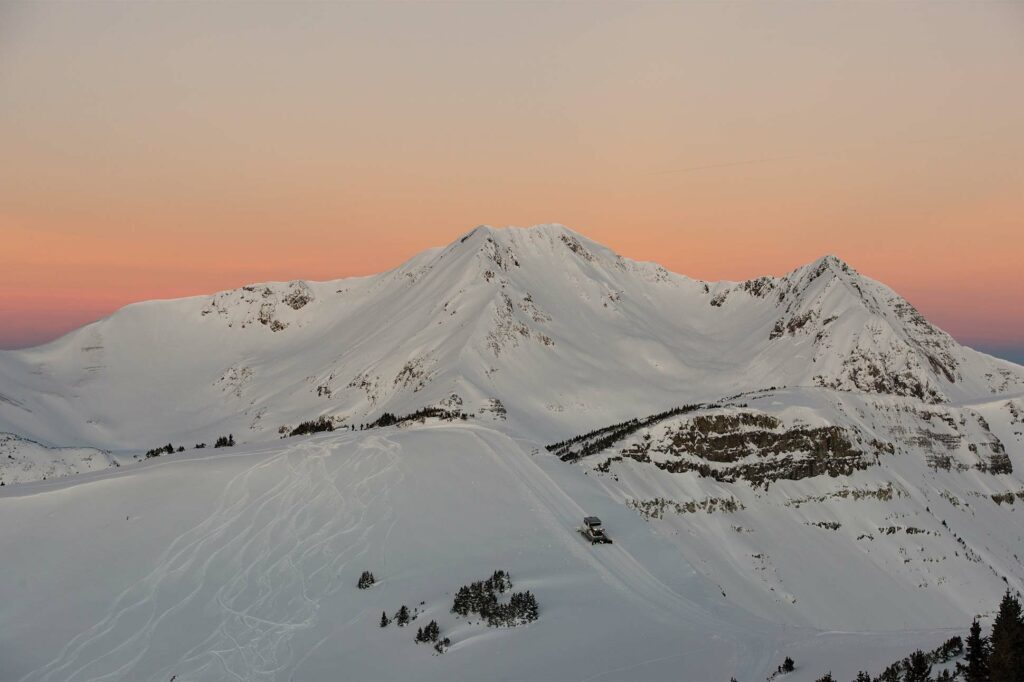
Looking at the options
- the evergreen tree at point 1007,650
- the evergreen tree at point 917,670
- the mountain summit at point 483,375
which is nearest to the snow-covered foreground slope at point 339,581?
the evergreen tree at point 917,670

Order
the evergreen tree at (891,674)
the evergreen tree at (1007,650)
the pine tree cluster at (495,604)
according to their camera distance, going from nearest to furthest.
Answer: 1. the evergreen tree at (1007,650)
2. the evergreen tree at (891,674)
3. the pine tree cluster at (495,604)

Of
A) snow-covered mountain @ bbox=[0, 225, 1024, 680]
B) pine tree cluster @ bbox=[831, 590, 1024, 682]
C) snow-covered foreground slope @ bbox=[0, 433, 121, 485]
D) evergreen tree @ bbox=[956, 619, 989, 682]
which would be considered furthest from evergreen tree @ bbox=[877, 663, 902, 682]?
snow-covered foreground slope @ bbox=[0, 433, 121, 485]

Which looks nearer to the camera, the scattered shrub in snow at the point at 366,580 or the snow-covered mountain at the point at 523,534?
the snow-covered mountain at the point at 523,534

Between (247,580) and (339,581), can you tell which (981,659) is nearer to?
(339,581)

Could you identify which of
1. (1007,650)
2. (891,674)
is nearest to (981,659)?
(1007,650)

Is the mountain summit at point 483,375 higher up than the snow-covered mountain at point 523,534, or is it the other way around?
the mountain summit at point 483,375

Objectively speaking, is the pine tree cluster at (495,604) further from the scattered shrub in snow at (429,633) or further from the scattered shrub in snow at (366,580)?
the scattered shrub in snow at (366,580)

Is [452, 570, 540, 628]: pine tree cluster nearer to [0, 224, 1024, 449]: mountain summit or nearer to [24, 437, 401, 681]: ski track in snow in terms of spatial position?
[24, 437, 401, 681]: ski track in snow
